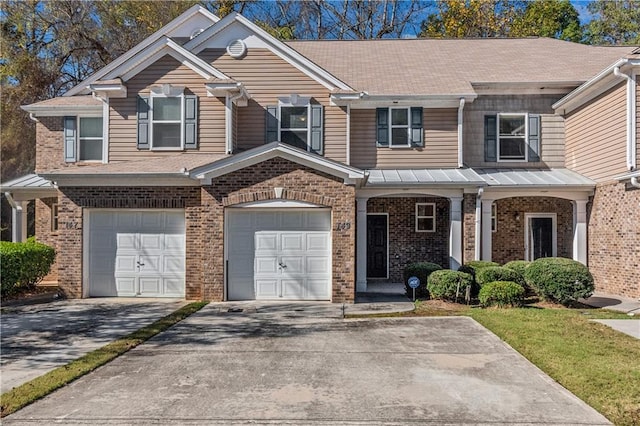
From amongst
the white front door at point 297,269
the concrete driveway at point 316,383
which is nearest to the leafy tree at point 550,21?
the white front door at point 297,269

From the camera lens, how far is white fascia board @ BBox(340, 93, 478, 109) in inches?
595

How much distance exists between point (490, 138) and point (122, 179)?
11723 mm

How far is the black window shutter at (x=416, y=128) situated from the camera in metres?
15.7

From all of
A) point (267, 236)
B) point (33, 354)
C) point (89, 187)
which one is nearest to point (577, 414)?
point (33, 354)

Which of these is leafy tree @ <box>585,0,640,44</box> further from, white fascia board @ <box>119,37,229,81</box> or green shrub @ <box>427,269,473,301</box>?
white fascia board @ <box>119,37,229,81</box>

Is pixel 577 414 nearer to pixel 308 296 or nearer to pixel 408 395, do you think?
pixel 408 395

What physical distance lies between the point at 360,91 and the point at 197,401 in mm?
12049

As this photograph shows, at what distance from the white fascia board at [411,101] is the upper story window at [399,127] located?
238 millimetres

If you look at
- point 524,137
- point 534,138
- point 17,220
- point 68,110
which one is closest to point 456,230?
point 524,137

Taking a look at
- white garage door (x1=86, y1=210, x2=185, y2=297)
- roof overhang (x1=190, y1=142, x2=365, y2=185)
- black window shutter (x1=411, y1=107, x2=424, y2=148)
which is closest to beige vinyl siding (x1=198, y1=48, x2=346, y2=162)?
black window shutter (x1=411, y1=107, x2=424, y2=148)

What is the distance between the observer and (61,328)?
922 centimetres

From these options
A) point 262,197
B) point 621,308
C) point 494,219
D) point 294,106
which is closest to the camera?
point 621,308

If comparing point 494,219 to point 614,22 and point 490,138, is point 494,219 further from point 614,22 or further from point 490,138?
point 614,22

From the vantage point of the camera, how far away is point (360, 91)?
15453mm
